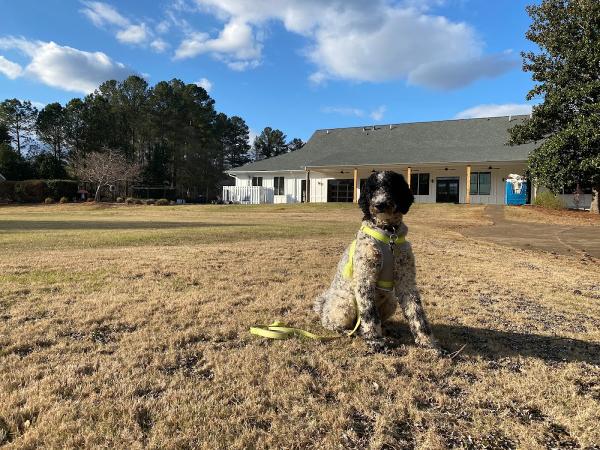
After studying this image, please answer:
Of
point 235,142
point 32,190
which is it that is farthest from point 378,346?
point 235,142

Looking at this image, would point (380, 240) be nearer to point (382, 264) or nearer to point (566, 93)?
point (382, 264)

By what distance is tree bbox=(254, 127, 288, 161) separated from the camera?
6775 centimetres

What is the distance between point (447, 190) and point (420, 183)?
1854mm

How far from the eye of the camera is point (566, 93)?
17609 mm

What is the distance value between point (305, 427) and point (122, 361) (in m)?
1.44

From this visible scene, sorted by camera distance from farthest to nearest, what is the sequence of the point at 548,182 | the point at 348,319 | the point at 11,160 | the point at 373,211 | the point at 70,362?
the point at 11,160
the point at 548,182
the point at 348,319
the point at 373,211
the point at 70,362

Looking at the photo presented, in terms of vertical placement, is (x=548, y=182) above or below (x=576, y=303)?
above

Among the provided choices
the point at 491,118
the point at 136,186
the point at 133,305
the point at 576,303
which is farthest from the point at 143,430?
the point at 136,186

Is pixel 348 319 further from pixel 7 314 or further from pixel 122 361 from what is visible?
pixel 7 314

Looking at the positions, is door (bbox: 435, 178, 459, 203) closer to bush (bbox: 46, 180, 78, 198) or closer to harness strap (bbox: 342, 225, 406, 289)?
harness strap (bbox: 342, 225, 406, 289)

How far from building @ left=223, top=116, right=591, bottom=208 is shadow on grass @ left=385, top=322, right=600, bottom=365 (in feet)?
71.0

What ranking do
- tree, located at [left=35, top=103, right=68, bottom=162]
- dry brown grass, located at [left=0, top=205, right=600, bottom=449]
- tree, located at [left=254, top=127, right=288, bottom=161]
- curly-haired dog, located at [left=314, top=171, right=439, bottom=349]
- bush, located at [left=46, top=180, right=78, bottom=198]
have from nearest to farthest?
dry brown grass, located at [left=0, top=205, right=600, bottom=449], curly-haired dog, located at [left=314, top=171, right=439, bottom=349], bush, located at [left=46, top=180, right=78, bottom=198], tree, located at [left=35, top=103, right=68, bottom=162], tree, located at [left=254, top=127, right=288, bottom=161]

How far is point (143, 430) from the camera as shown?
205cm

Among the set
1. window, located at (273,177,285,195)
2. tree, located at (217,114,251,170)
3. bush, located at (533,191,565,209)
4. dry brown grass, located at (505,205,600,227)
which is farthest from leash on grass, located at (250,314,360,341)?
tree, located at (217,114,251,170)
